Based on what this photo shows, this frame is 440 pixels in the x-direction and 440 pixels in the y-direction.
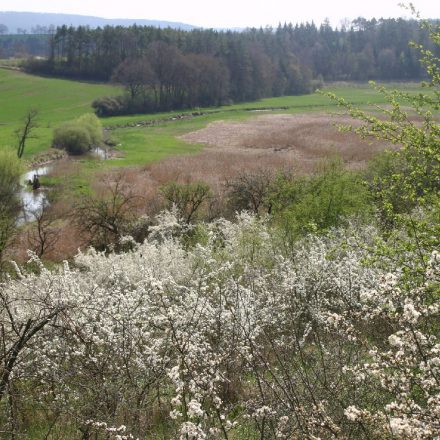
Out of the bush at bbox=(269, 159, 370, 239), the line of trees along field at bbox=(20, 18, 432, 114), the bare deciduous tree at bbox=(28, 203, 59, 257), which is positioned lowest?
the bare deciduous tree at bbox=(28, 203, 59, 257)

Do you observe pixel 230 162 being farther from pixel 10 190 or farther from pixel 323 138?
pixel 10 190

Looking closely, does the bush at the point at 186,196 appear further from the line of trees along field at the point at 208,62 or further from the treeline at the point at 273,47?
the treeline at the point at 273,47

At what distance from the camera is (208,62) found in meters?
99.2

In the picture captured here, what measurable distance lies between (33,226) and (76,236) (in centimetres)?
443

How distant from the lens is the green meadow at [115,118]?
2288 inches

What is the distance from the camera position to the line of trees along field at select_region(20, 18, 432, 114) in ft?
311

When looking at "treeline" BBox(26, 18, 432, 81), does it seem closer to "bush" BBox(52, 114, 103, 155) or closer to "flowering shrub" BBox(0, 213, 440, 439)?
"bush" BBox(52, 114, 103, 155)

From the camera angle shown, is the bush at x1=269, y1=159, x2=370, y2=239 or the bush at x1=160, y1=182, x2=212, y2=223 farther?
the bush at x1=160, y1=182, x2=212, y2=223

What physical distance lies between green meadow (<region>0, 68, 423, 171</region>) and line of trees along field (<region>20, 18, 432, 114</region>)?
520 centimetres

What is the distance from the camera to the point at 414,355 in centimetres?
548

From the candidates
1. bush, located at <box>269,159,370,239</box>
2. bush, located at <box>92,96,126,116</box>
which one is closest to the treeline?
bush, located at <box>92,96,126,116</box>

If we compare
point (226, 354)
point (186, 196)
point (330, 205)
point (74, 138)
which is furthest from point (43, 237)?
point (74, 138)

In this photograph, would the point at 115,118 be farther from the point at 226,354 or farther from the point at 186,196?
the point at 226,354

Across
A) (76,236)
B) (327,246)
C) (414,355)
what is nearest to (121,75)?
(76,236)
